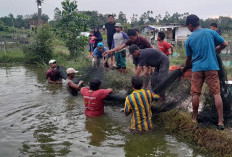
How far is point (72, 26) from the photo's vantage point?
1521 centimetres

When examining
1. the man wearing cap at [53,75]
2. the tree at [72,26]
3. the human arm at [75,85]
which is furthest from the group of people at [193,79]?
the tree at [72,26]

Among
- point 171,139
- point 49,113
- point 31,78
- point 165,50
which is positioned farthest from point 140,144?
point 31,78

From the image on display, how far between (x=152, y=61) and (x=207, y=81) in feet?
5.38

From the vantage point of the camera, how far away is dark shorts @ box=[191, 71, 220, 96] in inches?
161

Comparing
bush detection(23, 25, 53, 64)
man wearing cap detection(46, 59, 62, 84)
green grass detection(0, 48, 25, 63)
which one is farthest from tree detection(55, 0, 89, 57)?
man wearing cap detection(46, 59, 62, 84)

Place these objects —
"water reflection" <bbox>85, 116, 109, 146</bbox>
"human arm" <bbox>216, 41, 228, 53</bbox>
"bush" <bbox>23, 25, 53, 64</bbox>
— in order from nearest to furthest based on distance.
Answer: "human arm" <bbox>216, 41, 228, 53</bbox>
"water reflection" <bbox>85, 116, 109, 146</bbox>
"bush" <bbox>23, 25, 53, 64</bbox>

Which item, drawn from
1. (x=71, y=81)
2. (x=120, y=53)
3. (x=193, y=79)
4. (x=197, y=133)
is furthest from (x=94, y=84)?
(x=120, y=53)

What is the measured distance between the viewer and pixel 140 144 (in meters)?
4.41

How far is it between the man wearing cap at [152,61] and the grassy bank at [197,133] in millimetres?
859

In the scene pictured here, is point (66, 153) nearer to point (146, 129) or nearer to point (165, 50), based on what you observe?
point (146, 129)

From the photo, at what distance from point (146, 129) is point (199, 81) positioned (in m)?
1.40

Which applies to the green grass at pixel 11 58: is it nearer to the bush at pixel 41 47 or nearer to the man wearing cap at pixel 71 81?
the bush at pixel 41 47

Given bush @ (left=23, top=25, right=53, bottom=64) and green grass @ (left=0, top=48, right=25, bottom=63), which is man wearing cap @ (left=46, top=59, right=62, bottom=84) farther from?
green grass @ (left=0, top=48, right=25, bottom=63)

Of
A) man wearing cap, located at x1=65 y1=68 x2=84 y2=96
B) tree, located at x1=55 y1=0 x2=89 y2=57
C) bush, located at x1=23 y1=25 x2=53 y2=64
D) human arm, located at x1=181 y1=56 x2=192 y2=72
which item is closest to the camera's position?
human arm, located at x1=181 y1=56 x2=192 y2=72
